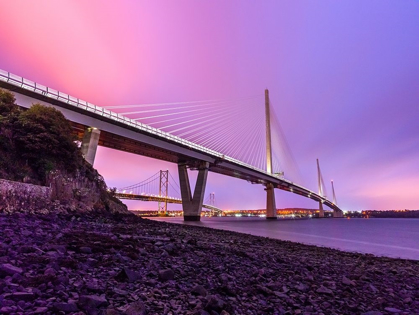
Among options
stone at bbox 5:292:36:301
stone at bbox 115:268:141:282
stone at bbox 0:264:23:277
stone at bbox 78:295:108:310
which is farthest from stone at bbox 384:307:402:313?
stone at bbox 0:264:23:277

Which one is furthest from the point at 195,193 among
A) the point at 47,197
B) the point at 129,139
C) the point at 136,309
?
→ the point at 136,309

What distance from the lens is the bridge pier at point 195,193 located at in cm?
6062

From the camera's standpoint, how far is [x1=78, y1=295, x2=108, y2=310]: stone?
319 cm

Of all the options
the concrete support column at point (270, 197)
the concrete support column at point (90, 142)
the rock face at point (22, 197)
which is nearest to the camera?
the rock face at point (22, 197)

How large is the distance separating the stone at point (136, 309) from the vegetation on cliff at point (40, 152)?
1636cm

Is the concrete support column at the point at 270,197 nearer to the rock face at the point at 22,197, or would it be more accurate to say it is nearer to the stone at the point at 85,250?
the rock face at the point at 22,197

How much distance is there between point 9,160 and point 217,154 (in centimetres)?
4722

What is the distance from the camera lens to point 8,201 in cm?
1241

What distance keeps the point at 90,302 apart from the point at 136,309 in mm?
588

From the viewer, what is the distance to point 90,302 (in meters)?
3.24

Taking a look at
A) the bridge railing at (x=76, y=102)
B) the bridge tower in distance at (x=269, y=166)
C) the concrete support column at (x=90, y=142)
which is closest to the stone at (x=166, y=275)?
the bridge railing at (x=76, y=102)

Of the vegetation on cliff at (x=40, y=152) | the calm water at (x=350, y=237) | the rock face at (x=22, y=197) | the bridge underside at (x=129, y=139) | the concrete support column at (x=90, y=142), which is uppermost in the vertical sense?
the bridge underside at (x=129, y=139)

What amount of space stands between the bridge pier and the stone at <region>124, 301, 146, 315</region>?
56.8 metres

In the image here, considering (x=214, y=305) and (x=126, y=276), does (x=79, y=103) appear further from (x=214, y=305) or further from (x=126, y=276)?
(x=214, y=305)
